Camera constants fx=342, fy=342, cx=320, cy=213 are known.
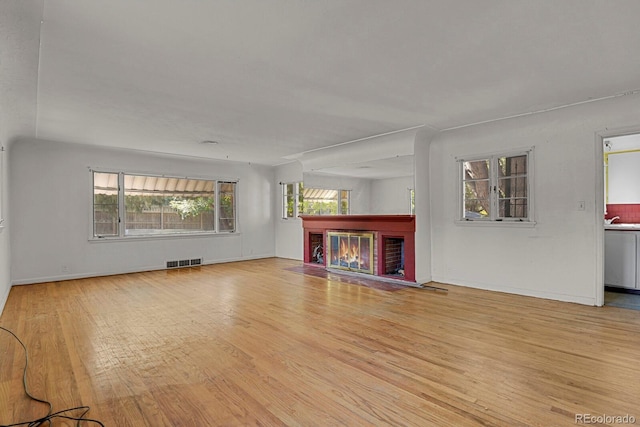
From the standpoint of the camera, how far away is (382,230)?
592cm

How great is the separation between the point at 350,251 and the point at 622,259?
4066 millimetres

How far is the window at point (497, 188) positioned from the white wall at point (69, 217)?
5.65m

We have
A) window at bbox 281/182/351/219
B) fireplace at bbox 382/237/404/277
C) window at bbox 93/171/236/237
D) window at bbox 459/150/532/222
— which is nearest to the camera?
window at bbox 459/150/532/222

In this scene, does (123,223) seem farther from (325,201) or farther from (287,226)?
(325,201)

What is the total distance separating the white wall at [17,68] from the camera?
2072 mm

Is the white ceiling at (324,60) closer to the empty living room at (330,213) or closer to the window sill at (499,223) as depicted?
the empty living room at (330,213)

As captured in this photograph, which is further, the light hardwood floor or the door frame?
the door frame

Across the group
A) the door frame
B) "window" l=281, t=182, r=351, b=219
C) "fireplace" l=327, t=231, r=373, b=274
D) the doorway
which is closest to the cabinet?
the doorway

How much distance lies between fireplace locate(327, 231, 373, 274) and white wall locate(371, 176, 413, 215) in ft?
1.78

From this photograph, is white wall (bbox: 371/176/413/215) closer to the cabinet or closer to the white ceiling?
the white ceiling

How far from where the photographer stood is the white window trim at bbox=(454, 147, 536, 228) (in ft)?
15.3

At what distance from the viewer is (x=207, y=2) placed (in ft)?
6.73

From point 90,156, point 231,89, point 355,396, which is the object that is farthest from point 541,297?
point 90,156

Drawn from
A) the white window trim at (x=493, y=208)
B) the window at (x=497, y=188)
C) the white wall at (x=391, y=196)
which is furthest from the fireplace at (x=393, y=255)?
the window at (x=497, y=188)
